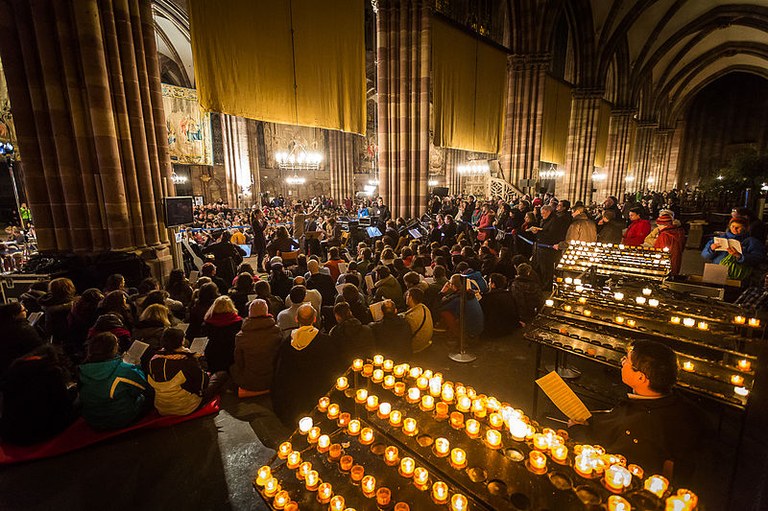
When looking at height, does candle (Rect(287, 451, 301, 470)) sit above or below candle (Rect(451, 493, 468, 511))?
below

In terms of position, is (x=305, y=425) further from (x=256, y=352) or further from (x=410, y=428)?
(x=256, y=352)

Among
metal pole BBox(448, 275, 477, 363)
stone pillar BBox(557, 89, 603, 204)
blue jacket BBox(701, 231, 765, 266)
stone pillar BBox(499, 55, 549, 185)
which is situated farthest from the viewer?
stone pillar BBox(557, 89, 603, 204)

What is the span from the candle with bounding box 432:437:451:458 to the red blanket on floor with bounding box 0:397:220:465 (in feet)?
10.6

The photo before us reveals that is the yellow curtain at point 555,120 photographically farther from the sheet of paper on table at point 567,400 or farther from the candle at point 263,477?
the candle at point 263,477

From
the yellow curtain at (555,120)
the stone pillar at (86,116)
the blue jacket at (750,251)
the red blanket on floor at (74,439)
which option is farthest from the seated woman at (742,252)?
the yellow curtain at (555,120)

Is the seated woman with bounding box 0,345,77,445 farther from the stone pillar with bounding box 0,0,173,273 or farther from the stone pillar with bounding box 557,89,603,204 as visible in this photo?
the stone pillar with bounding box 557,89,603,204

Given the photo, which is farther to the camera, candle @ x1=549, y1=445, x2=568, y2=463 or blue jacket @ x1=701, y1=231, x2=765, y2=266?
blue jacket @ x1=701, y1=231, x2=765, y2=266

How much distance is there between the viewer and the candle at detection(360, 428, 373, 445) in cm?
219

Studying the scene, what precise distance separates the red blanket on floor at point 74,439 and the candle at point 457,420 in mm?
3181

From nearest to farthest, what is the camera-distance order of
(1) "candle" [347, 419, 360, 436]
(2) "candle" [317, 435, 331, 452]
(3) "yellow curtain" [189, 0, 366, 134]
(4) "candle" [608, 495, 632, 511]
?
(4) "candle" [608, 495, 632, 511] < (2) "candle" [317, 435, 331, 452] < (1) "candle" [347, 419, 360, 436] < (3) "yellow curtain" [189, 0, 366, 134]

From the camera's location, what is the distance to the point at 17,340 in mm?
4070

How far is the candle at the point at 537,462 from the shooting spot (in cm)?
185

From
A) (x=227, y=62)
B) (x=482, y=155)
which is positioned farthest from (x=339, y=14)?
(x=482, y=155)

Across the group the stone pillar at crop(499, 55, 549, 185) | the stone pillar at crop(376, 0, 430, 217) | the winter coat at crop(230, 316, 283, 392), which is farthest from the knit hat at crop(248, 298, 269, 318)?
the stone pillar at crop(499, 55, 549, 185)
